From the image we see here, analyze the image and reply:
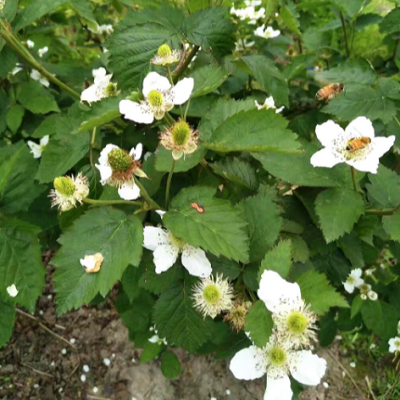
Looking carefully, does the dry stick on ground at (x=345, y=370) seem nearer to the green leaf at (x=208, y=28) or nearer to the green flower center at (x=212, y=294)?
the green flower center at (x=212, y=294)

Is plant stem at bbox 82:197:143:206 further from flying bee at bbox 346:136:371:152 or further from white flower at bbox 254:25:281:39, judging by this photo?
white flower at bbox 254:25:281:39

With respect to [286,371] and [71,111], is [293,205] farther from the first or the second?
[71,111]

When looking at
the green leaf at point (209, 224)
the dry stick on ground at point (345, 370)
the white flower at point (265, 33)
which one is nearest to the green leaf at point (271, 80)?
the green leaf at point (209, 224)

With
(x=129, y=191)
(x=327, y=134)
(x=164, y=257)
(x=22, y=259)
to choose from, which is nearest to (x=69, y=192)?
(x=129, y=191)

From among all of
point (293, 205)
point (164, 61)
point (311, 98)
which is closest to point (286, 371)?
point (293, 205)

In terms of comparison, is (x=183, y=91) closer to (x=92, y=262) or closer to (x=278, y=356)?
(x=92, y=262)

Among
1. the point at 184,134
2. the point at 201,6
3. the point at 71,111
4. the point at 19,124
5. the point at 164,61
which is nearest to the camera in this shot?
the point at 184,134

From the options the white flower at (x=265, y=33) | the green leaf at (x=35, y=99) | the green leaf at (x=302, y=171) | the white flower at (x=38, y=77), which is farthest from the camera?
the white flower at (x=265, y=33)
